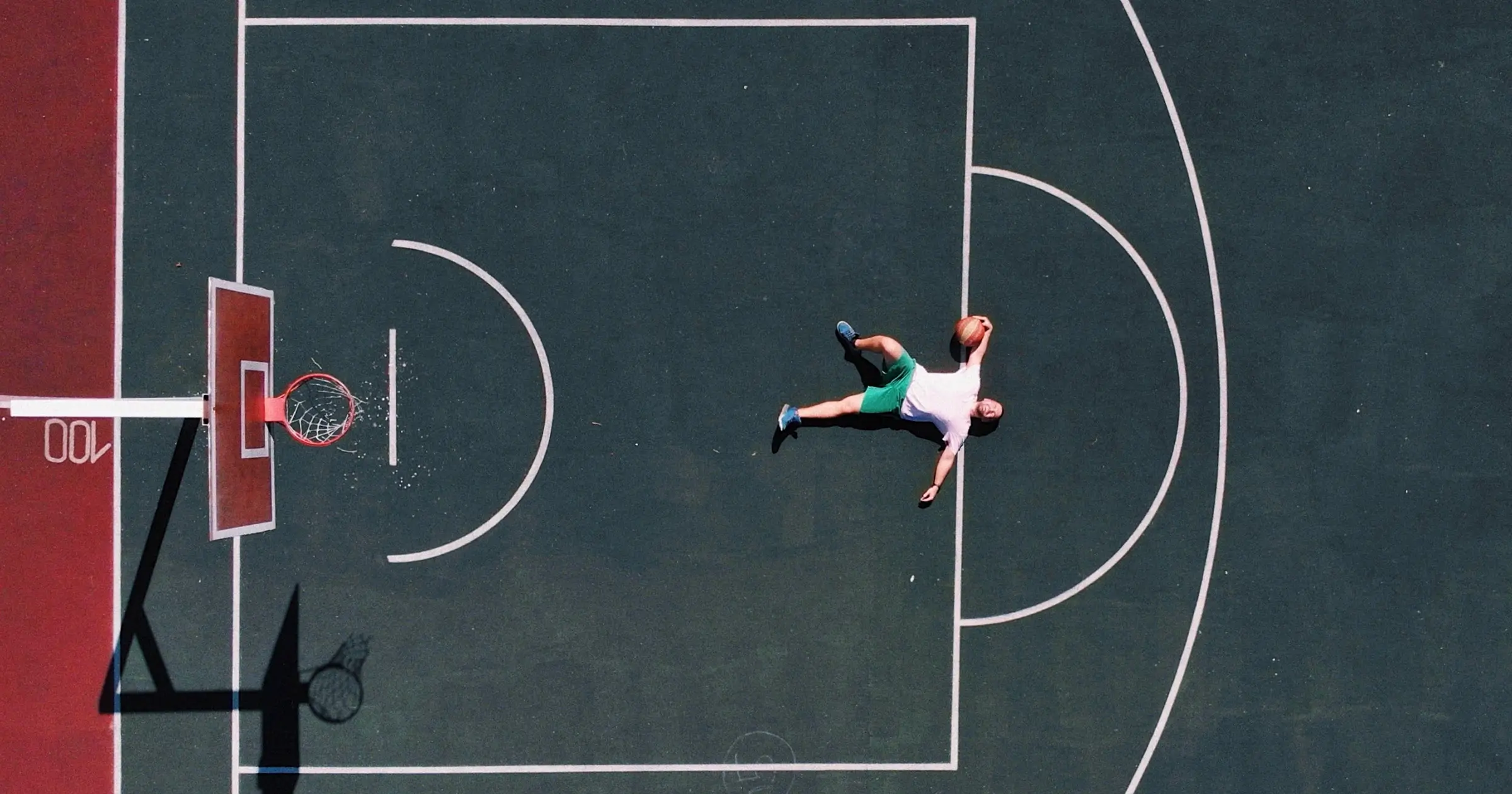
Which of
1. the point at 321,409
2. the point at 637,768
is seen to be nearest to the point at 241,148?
the point at 321,409

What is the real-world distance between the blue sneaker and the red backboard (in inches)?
156

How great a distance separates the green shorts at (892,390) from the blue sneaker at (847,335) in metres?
0.32

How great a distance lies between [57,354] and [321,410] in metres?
2.00

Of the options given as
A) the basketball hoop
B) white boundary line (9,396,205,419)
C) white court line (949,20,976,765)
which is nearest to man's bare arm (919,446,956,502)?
white court line (949,20,976,765)

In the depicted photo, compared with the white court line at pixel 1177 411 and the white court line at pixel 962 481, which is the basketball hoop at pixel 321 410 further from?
the white court line at pixel 1177 411

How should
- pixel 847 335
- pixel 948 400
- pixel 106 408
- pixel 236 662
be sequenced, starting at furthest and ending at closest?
1. pixel 236 662
2. pixel 847 335
3. pixel 948 400
4. pixel 106 408

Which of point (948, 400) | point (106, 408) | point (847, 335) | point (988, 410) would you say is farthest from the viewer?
point (847, 335)

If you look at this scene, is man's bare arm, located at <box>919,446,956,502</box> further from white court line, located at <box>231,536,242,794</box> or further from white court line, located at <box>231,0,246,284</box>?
white court line, located at <box>231,0,246,284</box>

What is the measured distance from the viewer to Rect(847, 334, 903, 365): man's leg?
6.56 meters

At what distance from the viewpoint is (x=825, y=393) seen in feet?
22.4

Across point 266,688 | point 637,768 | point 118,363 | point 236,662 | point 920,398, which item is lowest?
point 637,768

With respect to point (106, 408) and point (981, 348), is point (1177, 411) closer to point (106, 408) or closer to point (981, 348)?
point (981, 348)

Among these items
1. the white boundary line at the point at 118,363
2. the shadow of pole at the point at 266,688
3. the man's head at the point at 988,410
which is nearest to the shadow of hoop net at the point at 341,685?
the shadow of pole at the point at 266,688

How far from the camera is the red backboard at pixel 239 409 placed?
539 centimetres
